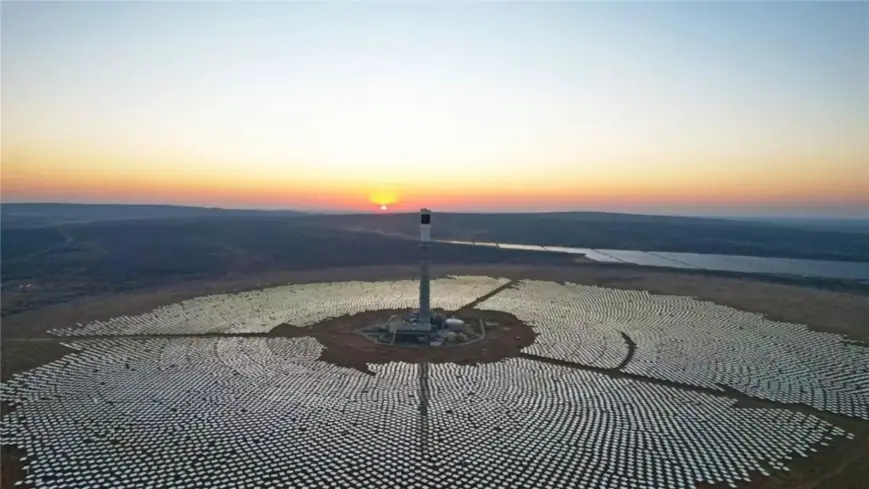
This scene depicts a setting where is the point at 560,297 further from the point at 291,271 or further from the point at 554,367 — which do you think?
the point at 291,271

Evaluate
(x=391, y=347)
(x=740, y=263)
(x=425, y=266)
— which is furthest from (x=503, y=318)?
(x=740, y=263)

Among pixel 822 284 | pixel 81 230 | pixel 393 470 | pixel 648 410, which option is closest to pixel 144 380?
pixel 393 470

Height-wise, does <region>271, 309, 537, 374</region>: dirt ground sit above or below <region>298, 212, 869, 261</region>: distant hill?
below

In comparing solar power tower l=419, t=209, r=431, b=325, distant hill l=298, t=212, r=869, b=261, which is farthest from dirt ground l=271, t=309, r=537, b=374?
distant hill l=298, t=212, r=869, b=261

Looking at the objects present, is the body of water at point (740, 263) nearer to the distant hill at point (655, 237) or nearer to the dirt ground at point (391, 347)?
the distant hill at point (655, 237)

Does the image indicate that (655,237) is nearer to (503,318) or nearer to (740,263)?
(740,263)

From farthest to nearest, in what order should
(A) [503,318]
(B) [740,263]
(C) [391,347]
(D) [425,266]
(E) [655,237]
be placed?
1. (E) [655,237]
2. (B) [740,263]
3. (A) [503,318]
4. (D) [425,266]
5. (C) [391,347]

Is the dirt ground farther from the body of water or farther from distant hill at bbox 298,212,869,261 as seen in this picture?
distant hill at bbox 298,212,869,261
